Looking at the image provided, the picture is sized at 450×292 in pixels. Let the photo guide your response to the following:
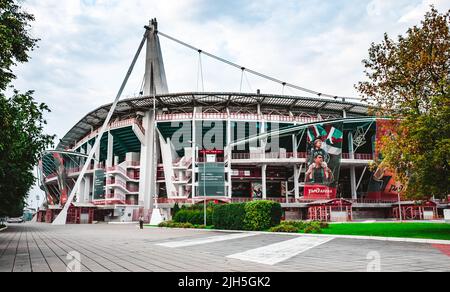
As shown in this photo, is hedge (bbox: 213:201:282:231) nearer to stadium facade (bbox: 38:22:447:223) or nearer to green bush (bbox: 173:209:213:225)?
green bush (bbox: 173:209:213:225)

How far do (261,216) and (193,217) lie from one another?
1167 centimetres

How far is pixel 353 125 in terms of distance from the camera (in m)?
52.8

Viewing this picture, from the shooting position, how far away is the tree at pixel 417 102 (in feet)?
53.2

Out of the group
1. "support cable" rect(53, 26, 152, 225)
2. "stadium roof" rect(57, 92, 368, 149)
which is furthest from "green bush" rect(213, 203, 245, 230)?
"support cable" rect(53, 26, 152, 225)

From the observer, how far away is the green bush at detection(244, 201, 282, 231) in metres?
23.9

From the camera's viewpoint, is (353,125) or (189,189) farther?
(189,189)

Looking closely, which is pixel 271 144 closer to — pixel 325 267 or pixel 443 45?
pixel 443 45

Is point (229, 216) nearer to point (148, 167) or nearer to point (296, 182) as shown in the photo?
point (296, 182)

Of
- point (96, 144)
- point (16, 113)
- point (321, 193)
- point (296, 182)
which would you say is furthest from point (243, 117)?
point (16, 113)

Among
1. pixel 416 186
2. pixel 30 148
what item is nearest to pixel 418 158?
pixel 416 186

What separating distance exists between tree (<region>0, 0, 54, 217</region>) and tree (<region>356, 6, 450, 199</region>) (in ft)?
53.5

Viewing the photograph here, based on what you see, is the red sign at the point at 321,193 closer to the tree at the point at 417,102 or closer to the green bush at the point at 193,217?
the green bush at the point at 193,217
